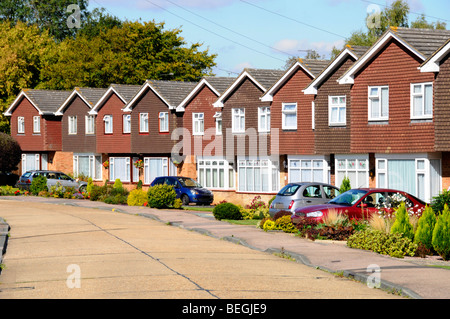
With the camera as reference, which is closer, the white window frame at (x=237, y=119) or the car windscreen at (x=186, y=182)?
the car windscreen at (x=186, y=182)

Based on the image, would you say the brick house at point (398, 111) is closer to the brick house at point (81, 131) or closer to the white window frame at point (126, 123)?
the white window frame at point (126, 123)

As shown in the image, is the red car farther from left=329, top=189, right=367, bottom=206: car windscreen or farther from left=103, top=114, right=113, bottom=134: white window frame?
left=103, top=114, right=113, bottom=134: white window frame

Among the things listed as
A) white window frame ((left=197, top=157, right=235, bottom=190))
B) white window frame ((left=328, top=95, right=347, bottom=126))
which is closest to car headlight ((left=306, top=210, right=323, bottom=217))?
white window frame ((left=328, top=95, right=347, bottom=126))

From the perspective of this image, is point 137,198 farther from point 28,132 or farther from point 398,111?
point 28,132

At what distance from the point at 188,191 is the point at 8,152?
79.0 feet

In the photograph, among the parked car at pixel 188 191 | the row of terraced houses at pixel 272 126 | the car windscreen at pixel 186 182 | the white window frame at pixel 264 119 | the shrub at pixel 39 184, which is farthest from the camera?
the shrub at pixel 39 184

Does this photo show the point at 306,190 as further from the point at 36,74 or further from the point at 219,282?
the point at 36,74

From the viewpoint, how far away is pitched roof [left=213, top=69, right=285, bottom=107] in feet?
141

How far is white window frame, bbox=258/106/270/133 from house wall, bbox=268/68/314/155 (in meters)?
1.23

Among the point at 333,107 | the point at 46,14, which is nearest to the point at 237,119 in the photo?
the point at 333,107

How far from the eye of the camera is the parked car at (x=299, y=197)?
28.0 meters

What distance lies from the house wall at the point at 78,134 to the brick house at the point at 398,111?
30.0 meters

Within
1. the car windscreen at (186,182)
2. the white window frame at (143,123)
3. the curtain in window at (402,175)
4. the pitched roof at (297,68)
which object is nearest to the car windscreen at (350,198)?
the curtain in window at (402,175)
